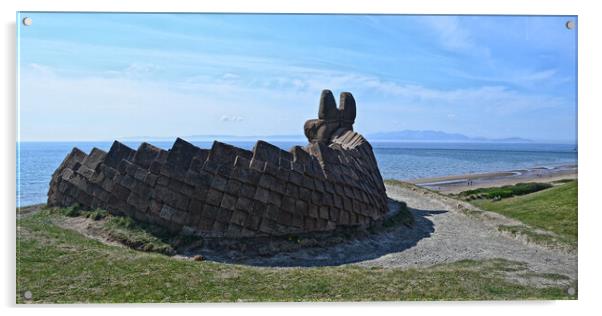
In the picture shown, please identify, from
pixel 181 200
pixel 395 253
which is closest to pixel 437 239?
pixel 395 253

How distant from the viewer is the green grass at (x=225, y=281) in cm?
795

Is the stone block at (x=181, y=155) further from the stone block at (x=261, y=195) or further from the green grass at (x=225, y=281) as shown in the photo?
the green grass at (x=225, y=281)

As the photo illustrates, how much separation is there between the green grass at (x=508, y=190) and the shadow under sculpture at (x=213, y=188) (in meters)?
2.81

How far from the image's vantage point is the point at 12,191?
27.4 feet

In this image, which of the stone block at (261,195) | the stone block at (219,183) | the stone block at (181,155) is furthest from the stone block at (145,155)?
the stone block at (261,195)

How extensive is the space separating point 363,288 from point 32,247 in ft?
18.9

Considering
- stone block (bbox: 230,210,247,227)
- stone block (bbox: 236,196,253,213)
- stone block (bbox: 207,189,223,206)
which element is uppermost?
stone block (bbox: 207,189,223,206)

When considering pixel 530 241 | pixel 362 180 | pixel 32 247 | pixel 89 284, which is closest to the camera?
pixel 89 284

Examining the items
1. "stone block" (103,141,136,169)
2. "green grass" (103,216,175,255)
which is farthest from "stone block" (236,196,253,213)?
"stone block" (103,141,136,169)

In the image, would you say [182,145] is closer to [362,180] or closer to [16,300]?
[16,300]

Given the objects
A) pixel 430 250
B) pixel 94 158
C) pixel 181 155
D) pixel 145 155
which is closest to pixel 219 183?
pixel 181 155

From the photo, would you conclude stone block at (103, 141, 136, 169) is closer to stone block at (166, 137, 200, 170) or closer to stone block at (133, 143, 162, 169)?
stone block at (133, 143, 162, 169)

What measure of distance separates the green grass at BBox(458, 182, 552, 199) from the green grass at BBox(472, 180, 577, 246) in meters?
0.09

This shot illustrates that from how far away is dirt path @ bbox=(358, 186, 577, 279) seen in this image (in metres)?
8.91
